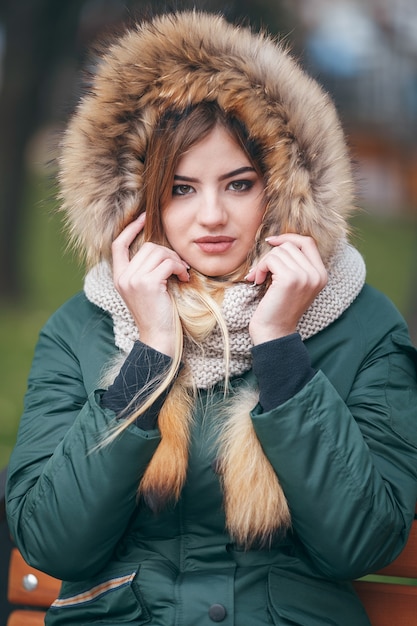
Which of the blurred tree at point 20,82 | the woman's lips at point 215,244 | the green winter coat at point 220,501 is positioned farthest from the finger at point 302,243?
the blurred tree at point 20,82

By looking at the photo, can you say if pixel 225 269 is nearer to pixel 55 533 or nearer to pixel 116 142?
pixel 116 142

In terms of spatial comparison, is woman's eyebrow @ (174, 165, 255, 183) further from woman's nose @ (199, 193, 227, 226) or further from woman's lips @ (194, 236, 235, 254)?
woman's lips @ (194, 236, 235, 254)

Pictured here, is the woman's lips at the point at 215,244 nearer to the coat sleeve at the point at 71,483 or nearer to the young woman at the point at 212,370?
the young woman at the point at 212,370

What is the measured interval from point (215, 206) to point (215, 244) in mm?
116

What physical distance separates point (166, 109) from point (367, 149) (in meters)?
16.9

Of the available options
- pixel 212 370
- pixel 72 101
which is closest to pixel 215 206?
pixel 212 370

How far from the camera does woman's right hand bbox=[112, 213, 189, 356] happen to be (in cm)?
240

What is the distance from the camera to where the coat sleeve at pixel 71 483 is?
2.25 meters

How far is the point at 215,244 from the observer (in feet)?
8.23

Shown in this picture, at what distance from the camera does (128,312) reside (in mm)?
2523

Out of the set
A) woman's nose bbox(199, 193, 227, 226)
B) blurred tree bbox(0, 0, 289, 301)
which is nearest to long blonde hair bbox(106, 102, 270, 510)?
woman's nose bbox(199, 193, 227, 226)

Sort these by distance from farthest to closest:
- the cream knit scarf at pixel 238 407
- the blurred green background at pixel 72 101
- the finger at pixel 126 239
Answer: the blurred green background at pixel 72 101
the finger at pixel 126 239
the cream knit scarf at pixel 238 407

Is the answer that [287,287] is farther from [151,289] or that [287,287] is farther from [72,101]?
[72,101]

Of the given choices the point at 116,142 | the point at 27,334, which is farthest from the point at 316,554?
the point at 27,334
